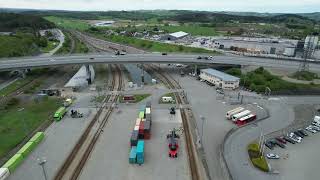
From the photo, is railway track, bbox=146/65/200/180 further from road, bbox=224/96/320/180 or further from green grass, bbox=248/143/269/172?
green grass, bbox=248/143/269/172

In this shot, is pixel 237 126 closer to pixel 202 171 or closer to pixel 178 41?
pixel 202 171

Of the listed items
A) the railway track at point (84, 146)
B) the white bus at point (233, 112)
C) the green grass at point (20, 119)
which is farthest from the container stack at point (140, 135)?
the green grass at point (20, 119)

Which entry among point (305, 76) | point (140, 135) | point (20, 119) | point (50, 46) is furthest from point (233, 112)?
point (50, 46)

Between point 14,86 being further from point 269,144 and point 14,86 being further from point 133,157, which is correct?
point 269,144

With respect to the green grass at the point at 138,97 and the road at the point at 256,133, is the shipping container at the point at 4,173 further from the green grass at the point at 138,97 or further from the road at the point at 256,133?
the green grass at the point at 138,97

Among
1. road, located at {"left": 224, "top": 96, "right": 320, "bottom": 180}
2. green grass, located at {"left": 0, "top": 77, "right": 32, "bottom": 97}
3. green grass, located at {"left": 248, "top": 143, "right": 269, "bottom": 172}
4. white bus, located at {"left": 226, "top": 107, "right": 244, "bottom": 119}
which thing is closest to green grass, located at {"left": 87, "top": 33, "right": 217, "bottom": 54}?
road, located at {"left": 224, "top": 96, "right": 320, "bottom": 180}
